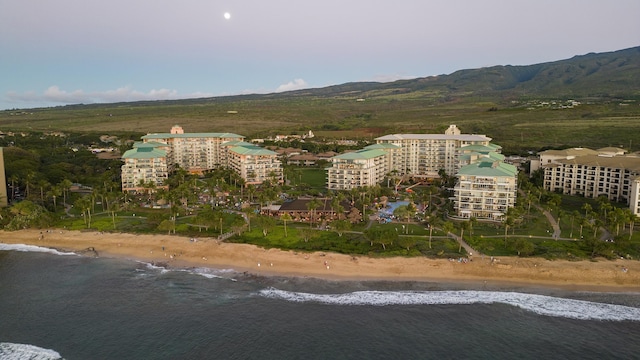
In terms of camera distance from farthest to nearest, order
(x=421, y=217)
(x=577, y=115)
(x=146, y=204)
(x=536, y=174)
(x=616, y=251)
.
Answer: (x=577, y=115)
(x=536, y=174)
(x=146, y=204)
(x=421, y=217)
(x=616, y=251)

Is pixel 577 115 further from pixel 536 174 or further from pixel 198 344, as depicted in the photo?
pixel 198 344

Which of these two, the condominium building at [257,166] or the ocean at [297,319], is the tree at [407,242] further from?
the condominium building at [257,166]

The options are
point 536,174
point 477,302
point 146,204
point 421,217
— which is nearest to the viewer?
point 477,302

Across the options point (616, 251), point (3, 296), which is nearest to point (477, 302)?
point (616, 251)

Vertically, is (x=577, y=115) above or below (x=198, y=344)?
above

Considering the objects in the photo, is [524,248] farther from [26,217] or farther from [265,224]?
[26,217]

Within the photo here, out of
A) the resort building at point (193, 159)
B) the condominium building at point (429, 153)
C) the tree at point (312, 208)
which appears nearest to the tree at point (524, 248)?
the tree at point (312, 208)
